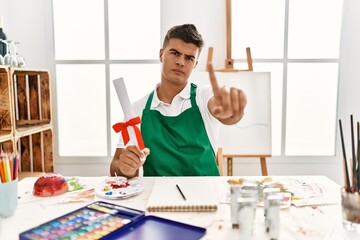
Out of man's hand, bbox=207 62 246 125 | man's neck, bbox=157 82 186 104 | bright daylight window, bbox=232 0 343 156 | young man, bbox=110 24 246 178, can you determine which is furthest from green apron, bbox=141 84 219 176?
bright daylight window, bbox=232 0 343 156

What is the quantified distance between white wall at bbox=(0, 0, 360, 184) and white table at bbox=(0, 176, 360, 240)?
1.33 m

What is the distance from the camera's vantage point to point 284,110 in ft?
7.17

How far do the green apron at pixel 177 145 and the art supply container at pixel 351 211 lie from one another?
0.65 m

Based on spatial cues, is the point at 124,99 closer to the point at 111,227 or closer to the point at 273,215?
the point at 111,227

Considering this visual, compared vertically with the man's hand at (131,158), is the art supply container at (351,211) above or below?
below

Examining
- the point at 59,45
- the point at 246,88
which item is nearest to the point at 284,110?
the point at 246,88

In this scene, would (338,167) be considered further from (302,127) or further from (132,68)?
(132,68)

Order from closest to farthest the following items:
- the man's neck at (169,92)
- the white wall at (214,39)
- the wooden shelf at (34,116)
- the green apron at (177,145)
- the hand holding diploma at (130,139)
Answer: the hand holding diploma at (130,139)
the green apron at (177,145)
the man's neck at (169,92)
the wooden shelf at (34,116)
the white wall at (214,39)

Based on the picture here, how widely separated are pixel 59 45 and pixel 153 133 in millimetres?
1322

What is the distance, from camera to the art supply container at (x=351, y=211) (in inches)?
28.1

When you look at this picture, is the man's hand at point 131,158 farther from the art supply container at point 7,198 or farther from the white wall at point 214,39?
the white wall at point 214,39

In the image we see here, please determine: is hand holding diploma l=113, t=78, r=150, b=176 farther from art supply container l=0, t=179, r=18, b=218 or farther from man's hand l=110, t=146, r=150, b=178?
art supply container l=0, t=179, r=18, b=218

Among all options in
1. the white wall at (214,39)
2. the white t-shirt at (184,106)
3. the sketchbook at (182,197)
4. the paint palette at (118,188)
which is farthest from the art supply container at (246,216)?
the white wall at (214,39)

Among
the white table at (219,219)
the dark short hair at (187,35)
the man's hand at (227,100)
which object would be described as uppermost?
the dark short hair at (187,35)
